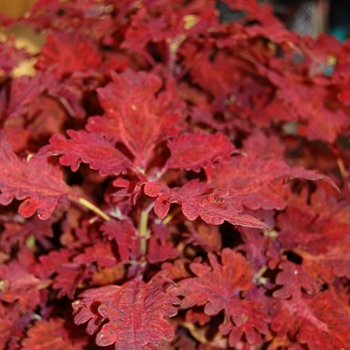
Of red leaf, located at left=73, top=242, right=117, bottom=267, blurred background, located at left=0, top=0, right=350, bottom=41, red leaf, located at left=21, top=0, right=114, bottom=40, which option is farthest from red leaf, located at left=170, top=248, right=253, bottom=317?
blurred background, located at left=0, top=0, right=350, bottom=41

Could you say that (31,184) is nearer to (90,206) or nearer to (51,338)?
(90,206)

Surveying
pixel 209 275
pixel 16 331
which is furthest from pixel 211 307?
pixel 16 331

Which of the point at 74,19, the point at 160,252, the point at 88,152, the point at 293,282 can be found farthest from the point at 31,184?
the point at 74,19

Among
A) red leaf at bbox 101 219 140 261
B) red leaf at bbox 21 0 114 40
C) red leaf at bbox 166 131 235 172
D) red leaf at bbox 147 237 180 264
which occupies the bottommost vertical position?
red leaf at bbox 147 237 180 264

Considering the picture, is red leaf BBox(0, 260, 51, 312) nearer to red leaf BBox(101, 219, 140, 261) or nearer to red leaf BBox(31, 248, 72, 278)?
red leaf BBox(31, 248, 72, 278)

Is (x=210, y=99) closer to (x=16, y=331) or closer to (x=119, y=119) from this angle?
(x=119, y=119)

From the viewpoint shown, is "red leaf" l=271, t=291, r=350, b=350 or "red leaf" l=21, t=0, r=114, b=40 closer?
"red leaf" l=271, t=291, r=350, b=350

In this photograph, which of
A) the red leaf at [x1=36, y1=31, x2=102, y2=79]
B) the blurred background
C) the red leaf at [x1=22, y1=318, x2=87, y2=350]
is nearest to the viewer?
the red leaf at [x1=22, y1=318, x2=87, y2=350]

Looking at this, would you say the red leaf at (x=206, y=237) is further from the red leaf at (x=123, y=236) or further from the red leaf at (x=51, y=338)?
the red leaf at (x=51, y=338)
